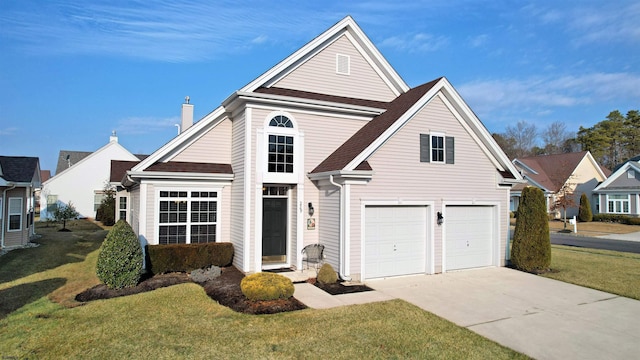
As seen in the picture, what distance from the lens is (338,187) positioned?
11727 millimetres

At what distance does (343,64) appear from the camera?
14828 mm

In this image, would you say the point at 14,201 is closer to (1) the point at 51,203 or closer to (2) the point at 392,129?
(1) the point at 51,203

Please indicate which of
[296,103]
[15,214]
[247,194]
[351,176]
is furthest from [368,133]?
[15,214]

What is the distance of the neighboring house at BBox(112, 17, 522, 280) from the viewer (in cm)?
1203

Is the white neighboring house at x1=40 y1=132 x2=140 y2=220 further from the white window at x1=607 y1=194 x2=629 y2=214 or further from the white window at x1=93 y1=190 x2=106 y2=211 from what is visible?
the white window at x1=607 y1=194 x2=629 y2=214

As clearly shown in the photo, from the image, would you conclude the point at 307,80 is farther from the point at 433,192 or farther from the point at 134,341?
the point at 134,341

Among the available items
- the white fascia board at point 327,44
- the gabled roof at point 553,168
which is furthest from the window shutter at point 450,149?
the gabled roof at point 553,168

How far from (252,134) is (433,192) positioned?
6.33 meters

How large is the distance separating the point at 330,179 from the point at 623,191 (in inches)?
1401

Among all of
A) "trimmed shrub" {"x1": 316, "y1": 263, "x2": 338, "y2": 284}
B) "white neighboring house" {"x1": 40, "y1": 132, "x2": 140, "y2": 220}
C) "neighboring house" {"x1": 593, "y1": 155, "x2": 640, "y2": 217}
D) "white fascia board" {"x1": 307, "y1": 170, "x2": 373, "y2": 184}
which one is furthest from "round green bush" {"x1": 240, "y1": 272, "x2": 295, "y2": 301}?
"neighboring house" {"x1": 593, "y1": 155, "x2": 640, "y2": 217}

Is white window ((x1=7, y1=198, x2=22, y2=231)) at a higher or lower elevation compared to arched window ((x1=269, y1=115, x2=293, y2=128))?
lower

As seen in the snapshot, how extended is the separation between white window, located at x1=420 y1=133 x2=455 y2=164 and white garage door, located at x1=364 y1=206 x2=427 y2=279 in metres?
1.74

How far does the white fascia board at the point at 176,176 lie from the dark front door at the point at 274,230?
166 centimetres

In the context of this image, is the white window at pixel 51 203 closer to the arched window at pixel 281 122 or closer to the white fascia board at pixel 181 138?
the white fascia board at pixel 181 138
